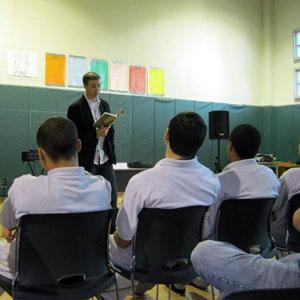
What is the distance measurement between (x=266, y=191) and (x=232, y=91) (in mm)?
→ 6495

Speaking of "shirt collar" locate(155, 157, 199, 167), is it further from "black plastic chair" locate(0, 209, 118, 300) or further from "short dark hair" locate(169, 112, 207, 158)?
"black plastic chair" locate(0, 209, 118, 300)

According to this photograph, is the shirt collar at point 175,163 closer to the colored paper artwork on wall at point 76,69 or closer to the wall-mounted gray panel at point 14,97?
the wall-mounted gray panel at point 14,97

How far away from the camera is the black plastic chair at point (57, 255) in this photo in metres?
1.53

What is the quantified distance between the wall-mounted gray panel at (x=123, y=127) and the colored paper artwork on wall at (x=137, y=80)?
222mm

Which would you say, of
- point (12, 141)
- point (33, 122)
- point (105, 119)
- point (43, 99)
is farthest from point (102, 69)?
point (105, 119)

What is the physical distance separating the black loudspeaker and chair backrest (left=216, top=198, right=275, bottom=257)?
5393mm

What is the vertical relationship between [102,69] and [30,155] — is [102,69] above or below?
above

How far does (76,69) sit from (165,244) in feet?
17.2

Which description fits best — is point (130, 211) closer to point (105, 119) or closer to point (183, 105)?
point (105, 119)

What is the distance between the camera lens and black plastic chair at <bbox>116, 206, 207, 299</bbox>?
1.78 m

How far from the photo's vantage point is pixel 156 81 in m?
7.43

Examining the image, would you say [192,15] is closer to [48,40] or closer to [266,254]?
[48,40]

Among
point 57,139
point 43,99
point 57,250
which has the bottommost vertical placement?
point 57,250

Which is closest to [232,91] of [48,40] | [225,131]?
[225,131]
